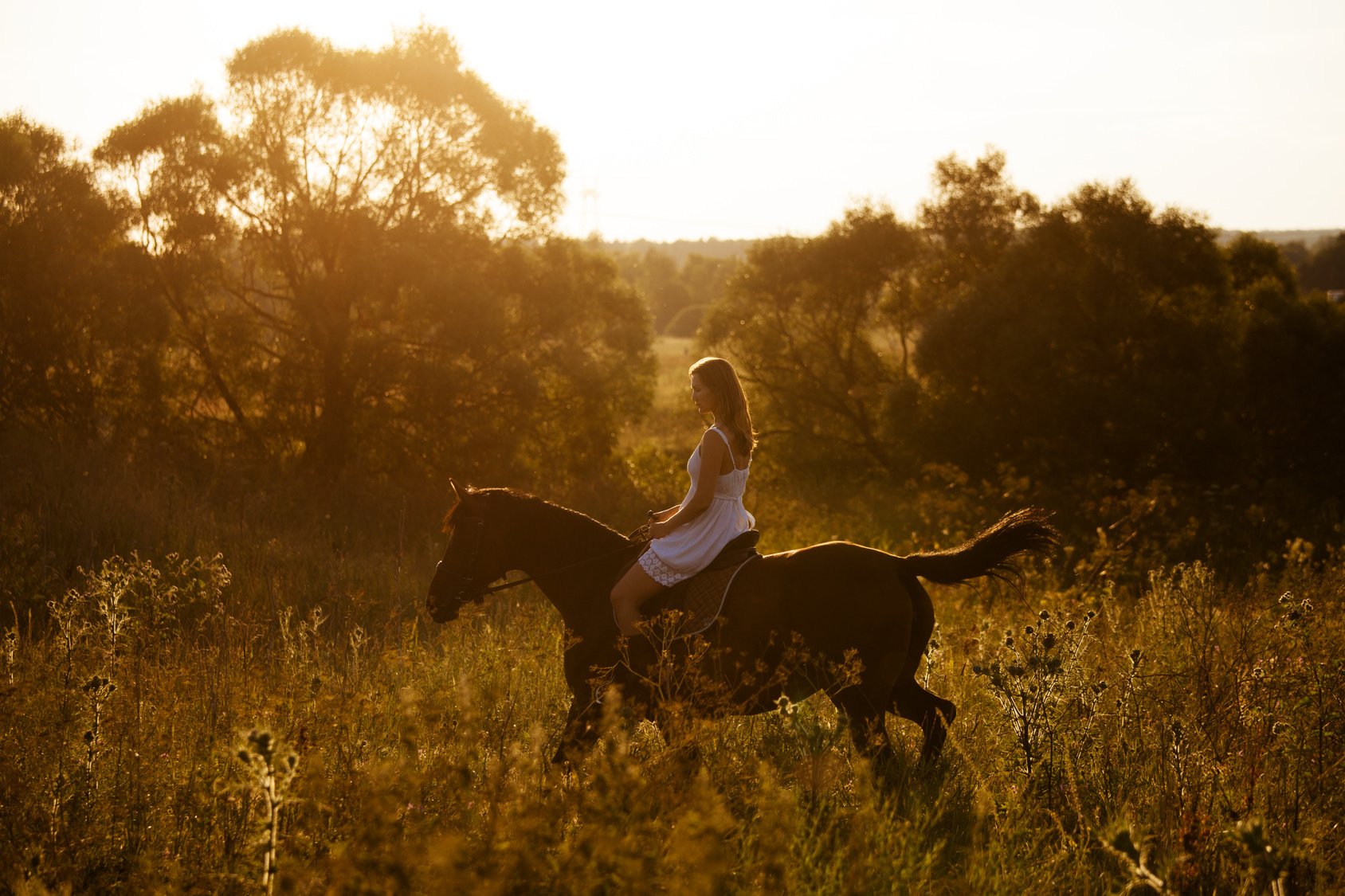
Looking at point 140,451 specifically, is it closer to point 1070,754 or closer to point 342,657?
point 342,657

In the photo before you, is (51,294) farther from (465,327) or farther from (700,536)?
(700,536)

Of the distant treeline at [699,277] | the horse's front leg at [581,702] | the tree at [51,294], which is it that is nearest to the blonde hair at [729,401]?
the horse's front leg at [581,702]

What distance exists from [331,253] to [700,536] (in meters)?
13.5

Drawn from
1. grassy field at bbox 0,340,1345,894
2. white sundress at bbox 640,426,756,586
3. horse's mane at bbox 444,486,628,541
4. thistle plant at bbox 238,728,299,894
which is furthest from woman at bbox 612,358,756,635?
thistle plant at bbox 238,728,299,894

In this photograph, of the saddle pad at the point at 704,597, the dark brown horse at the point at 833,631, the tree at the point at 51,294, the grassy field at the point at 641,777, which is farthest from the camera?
the tree at the point at 51,294

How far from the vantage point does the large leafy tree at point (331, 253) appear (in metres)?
16.8

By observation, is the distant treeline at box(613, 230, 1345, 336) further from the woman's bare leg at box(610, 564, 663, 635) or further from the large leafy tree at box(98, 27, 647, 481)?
the woman's bare leg at box(610, 564, 663, 635)

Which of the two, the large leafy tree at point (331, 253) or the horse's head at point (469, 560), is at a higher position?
the large leafy tree at point (331, 253)

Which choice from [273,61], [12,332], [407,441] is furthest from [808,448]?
[12,332]

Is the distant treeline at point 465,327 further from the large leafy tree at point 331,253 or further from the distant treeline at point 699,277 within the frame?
the distant treeline at point 699,277

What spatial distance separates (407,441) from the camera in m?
17.2

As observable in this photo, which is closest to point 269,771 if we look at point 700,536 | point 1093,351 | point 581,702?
point 581,702

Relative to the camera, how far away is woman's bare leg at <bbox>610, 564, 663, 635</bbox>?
593cm

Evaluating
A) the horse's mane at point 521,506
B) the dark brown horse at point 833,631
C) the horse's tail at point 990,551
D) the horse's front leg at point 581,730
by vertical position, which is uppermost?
the horse's mane at point 521,506
